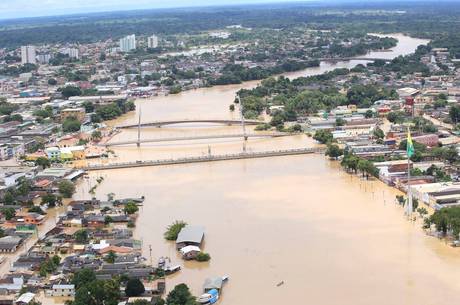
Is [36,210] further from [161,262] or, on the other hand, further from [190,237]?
[161,262]

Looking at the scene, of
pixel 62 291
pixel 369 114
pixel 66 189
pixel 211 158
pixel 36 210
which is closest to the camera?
pixel 62 291

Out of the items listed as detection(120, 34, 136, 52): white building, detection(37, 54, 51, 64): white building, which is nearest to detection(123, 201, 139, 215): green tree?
detection(37, 54, 51, 64): white building

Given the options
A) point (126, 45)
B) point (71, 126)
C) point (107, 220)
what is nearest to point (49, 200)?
point (107, 220)

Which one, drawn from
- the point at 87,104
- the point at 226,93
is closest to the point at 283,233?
the point at 87,104

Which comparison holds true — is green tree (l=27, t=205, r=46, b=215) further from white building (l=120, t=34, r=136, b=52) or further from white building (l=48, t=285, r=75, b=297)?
white building (l=120, t=34, r=136, b=52)

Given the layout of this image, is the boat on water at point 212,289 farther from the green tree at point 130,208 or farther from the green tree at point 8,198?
the green tree at point 8,198

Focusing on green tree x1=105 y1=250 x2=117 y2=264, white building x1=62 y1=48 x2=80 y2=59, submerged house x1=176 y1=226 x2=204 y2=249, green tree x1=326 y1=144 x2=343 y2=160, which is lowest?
green tree x1=105 y1=250 x2=117 y2=264
